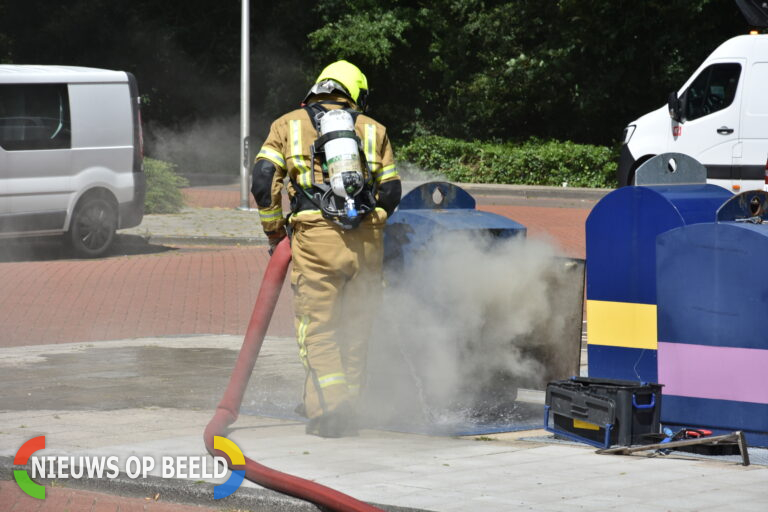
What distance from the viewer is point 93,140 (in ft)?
47.0

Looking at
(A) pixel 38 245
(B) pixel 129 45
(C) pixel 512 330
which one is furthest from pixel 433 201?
(B) pixel 129 45

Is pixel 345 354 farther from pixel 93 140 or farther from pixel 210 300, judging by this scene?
pixel 93 140

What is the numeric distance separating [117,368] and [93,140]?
22.6 feet

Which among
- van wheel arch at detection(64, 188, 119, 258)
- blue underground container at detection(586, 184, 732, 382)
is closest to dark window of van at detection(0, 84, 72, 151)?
van wheel arch at detection(64, 188, 119, 258)

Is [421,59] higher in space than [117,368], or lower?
higher

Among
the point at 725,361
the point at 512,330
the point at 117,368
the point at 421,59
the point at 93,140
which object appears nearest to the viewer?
the point at 725,361

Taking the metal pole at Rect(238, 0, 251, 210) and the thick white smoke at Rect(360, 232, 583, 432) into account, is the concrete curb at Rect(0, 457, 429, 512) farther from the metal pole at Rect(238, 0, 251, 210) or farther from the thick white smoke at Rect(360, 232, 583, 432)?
the metal pole at Rect(238, 0, 251, 210)

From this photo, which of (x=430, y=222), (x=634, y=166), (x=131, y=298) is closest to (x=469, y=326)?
(x=430, y=222)

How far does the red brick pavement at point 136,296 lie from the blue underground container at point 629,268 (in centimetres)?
71

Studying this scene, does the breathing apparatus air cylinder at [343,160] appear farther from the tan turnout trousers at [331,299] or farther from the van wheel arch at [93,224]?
the van wheel arch at [93,224]

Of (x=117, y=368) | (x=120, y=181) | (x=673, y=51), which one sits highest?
(x=673, y=51)

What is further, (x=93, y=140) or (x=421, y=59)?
(x=421, y=59)

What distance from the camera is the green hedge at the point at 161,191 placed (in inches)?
743

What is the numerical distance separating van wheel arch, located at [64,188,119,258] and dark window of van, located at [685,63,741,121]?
24.7 ft
